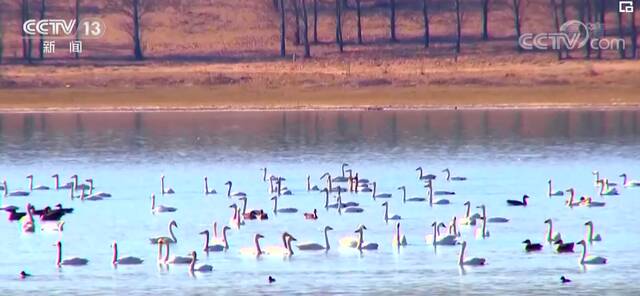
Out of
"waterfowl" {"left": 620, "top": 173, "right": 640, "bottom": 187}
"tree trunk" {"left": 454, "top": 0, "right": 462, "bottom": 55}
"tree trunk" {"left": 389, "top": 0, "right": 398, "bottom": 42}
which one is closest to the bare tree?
"tree trunk" {"left": 454, "top": 0, "right": 462, "bottom": 55}

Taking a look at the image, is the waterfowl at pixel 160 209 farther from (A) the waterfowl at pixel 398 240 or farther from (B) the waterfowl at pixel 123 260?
(B) the waterfowl at pixel 123 260

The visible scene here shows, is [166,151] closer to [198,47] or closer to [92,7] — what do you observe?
[198,47]

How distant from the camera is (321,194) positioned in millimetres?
36750

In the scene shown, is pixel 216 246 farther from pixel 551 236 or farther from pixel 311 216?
pixel 551 236

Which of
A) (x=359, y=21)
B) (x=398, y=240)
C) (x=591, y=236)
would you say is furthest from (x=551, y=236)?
(x=359, y=21)

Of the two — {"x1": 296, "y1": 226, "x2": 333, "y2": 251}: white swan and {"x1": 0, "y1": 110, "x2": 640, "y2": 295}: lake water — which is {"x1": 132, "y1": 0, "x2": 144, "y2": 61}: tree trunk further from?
{"x1": 296, "y1": 226, "x2": 333, "y2": 251}: white swan

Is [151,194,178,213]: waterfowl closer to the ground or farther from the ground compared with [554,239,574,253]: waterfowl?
farther from the ground

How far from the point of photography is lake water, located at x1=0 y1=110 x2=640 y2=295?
24609mm

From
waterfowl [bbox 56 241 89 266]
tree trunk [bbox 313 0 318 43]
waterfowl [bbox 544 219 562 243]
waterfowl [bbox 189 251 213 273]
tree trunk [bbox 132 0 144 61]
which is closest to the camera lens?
waterfowl [bbox 189 251 213 273]

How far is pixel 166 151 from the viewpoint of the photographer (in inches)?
1993

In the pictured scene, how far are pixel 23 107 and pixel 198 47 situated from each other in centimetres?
1607

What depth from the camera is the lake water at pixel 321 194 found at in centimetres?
2461

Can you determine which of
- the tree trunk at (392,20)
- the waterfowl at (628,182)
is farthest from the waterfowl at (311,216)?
the tree trunk at (392,20)

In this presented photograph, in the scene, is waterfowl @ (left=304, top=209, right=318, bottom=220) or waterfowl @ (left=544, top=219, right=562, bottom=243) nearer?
waterfowl @ (left=544, top=219, right=562, bottom=243)
